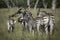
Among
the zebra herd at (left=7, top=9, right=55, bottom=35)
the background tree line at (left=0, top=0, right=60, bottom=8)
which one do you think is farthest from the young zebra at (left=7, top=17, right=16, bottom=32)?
the background tree line at (left=0, top=0, right=60, bottom=8)

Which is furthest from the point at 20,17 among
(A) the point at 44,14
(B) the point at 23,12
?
(A) the point at 44,14

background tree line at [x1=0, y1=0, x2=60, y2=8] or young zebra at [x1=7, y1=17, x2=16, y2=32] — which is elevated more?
background tree line at [x1=0, y1=0, x2=60, y2=8]

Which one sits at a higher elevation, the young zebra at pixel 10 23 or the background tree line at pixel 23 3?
the background tree line at pixel 23 3

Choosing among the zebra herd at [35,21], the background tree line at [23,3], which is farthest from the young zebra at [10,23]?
the background tree line at [23,3]

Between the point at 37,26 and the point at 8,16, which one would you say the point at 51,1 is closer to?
the point at 37,26

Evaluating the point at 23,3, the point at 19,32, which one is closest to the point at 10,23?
the point at 19,32

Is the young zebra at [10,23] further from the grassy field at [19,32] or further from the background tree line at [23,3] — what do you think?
the background tree line at [23,3]

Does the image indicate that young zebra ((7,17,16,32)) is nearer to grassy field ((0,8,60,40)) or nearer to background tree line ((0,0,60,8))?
grassy field ((0,8,60,40))

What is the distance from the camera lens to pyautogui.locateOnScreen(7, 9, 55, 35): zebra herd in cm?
262

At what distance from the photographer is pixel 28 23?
8.75 feet

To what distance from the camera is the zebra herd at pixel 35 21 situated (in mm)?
2615

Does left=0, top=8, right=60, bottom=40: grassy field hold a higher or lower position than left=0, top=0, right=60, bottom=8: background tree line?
lower

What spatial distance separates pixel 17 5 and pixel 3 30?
0.28 meters

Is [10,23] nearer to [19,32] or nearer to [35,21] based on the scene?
[19,32]
